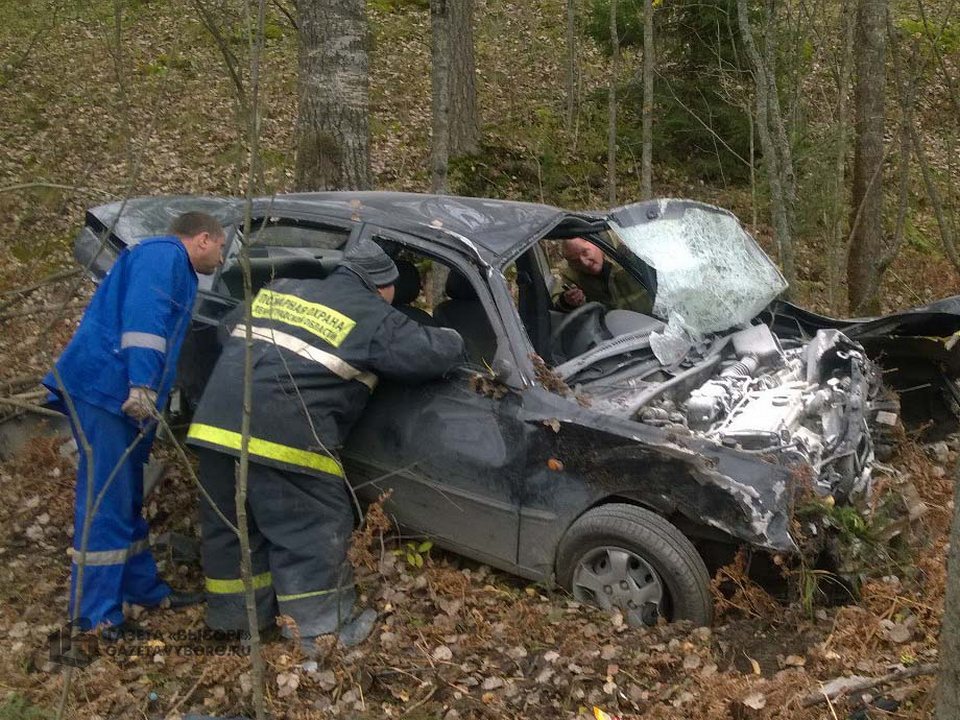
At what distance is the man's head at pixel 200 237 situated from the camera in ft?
14.4

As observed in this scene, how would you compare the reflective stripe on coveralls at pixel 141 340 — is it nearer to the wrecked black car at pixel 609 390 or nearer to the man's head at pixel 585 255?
the wrecked black car at pixel 609 390

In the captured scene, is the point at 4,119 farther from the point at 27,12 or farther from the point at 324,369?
the point at 324,369

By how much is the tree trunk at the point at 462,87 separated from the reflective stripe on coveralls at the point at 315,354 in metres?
6.83

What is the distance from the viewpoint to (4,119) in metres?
11.9

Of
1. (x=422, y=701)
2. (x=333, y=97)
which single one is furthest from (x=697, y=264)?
(x=333, y=97)

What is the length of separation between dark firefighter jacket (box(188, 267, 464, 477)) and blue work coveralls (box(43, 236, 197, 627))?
1.14 feet

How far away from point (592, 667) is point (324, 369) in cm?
166

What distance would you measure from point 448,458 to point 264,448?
2.78 ft

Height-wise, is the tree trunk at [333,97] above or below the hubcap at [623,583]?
above

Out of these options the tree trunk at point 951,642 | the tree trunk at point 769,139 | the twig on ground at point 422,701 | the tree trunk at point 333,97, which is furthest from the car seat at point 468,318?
the tree trunk at point 769,139

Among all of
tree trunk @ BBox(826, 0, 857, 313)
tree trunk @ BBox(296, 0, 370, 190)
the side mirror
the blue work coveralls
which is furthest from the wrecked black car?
tree trunk @ BBox(826, 0, 857, 313)

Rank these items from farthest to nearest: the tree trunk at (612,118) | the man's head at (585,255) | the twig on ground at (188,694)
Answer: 1. the tree trunk at (612,118)
2. the man's head at (585,255)
3. the twig on ground at (188,694)

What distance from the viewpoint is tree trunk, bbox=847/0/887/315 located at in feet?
24.2

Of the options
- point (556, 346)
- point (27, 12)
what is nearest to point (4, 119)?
point (27, 12)
